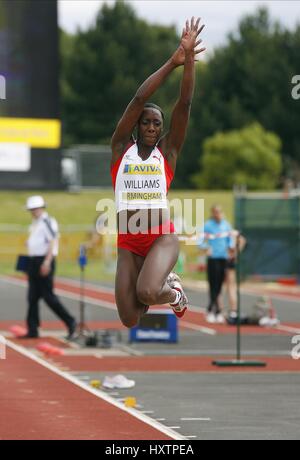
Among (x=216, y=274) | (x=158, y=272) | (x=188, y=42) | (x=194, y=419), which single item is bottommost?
(x=194, y=419)

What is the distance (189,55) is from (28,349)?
934 cm

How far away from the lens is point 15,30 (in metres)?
24.6

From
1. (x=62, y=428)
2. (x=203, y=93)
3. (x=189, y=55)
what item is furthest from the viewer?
(x=203, y=93)

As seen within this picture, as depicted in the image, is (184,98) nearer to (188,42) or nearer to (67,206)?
(188,42)

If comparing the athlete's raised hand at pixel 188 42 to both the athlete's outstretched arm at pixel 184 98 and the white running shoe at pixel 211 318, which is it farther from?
the white running shoe at pixel 211 318

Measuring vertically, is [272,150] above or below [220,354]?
above

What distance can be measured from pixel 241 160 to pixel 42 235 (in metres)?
62.6

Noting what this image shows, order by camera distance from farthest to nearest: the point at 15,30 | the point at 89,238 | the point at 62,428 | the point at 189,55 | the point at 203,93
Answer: the point at 203,93 < the point at 89,238 < the point at 15,30 < the point at 62,428 < the point at 189,55

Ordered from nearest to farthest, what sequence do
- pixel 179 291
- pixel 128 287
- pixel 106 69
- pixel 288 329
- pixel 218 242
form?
pixel 128 287 → pixel 179 291 → pixel 288 329 → pixel 218 242 → pixel 106 69

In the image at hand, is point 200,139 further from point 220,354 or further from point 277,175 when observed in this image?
point 220,354

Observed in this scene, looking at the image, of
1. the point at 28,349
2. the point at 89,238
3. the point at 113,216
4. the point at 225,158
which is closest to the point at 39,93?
the point at 28,349

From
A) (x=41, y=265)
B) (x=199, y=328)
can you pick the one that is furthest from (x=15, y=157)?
(x=41, y=265)

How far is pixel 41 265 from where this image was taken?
20562 mm

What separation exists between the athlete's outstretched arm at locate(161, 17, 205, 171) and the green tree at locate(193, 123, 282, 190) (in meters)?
70.0
